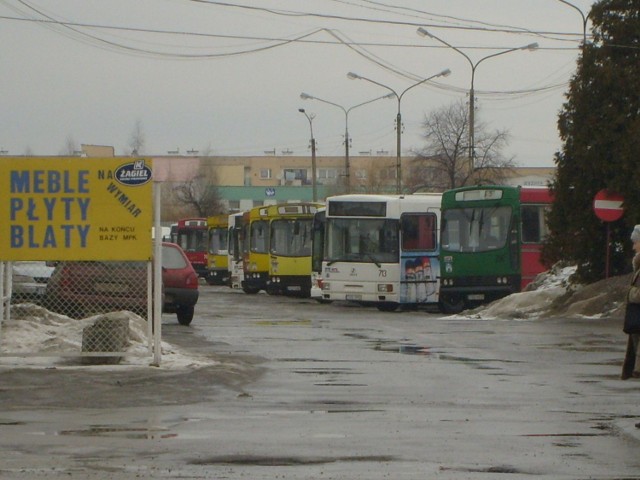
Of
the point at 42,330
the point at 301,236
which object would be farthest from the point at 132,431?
the point at 301,236

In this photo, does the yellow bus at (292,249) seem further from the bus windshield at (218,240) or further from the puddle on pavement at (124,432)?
the puddle on pavement at (124,432)

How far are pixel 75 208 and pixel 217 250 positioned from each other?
46429 mm

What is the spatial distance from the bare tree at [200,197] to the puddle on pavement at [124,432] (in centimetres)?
8583

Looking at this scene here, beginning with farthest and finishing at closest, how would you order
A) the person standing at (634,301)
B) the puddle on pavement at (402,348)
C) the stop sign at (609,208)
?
the stop sign at (609,208)
the puddle on pavement at (402,348)
the person standing at (634,301)

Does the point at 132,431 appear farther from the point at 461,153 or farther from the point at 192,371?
the point at 461,153

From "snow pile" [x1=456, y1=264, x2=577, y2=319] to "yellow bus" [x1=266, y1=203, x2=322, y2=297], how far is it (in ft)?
42.3

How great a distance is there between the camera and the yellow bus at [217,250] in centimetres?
6194

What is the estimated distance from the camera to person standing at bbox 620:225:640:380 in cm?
1205

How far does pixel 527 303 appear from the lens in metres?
32.1

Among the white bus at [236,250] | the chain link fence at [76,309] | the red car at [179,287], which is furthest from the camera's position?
the white bus at [236,250]

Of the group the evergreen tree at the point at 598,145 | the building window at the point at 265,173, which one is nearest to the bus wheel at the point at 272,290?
the evergreen tree at the point at 598,145

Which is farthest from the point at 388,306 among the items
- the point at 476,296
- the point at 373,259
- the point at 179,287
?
the point at 179,287

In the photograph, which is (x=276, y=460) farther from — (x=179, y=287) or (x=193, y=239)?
(x=193, y=239)

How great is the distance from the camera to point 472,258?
119ft
